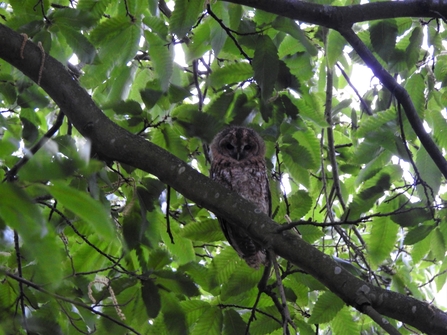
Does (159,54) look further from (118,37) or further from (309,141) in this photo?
(309,141)

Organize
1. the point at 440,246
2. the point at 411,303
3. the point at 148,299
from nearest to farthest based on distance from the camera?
the point at 411,303 → the point at 148,299 → the point at 440,246

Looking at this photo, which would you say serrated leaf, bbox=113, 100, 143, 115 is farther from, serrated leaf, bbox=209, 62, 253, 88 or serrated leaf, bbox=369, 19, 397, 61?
serrated leaf, bbox=369, 19, 397, 61

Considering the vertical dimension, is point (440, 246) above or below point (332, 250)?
below

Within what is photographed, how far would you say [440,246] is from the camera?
2.63 m

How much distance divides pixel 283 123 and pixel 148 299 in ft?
3.82

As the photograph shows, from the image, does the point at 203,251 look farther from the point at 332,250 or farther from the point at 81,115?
the point at 81,115

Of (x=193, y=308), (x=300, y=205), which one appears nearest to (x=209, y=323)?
(x=193, y=308)

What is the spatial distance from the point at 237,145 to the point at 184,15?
1.86 metres

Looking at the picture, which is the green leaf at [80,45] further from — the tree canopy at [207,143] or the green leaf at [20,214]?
the green leaf at [20,214]

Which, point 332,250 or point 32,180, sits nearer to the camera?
point 32,180

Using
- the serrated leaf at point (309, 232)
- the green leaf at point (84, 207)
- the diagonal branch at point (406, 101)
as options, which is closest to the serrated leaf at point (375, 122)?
the diagonal branch at point (406, 101)

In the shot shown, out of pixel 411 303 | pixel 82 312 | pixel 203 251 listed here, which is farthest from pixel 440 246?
pixel 203 251

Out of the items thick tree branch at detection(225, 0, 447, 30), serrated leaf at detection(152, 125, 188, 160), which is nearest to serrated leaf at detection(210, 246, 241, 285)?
serrated leaf at detection(152, 125, 188, 160)

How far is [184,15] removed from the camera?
8.04 feet
